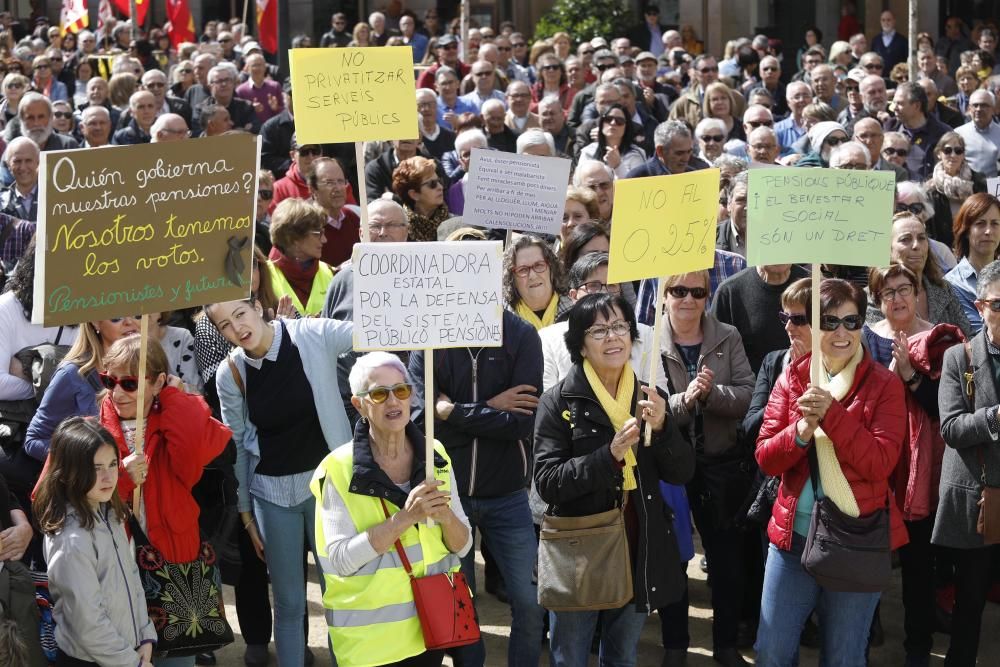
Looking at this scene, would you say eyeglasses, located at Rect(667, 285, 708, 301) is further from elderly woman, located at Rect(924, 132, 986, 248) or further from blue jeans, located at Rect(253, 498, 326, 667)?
elderly woman, located at Rect(924, 132, 986, 248)

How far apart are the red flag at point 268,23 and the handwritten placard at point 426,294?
14730 millimetres

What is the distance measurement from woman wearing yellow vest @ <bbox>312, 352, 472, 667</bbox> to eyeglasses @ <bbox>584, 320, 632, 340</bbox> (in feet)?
2.59

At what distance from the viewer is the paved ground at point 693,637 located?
617 centimetres

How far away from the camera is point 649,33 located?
23.0 metres

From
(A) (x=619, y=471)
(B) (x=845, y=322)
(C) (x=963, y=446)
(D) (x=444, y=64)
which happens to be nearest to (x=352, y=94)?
(A) (x=619, y=471)

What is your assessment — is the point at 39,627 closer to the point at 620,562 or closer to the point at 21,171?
the point at 620,562

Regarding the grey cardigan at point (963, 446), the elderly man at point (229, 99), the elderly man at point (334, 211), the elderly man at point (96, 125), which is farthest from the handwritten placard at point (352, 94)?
the elderly man at point (229, 99)

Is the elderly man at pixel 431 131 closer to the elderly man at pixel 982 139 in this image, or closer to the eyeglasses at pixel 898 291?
the elderly man at pixel 982 139

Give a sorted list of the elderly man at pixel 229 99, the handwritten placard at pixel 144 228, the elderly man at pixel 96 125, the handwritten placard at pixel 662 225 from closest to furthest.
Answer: the handwritten placard at pixel 144 228 → the handwritten placard at pixel 662 225 → the elderly man at pixel 96 125 → the elderly man at pixel 229 99

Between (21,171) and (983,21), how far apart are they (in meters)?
18.2

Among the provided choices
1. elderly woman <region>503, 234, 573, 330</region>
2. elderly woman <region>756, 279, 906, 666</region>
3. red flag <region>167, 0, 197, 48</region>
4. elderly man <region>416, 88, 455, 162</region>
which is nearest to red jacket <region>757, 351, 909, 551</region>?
elderly woman <region>756, 279, 906, 666</region>

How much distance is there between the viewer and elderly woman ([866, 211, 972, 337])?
6.57 m

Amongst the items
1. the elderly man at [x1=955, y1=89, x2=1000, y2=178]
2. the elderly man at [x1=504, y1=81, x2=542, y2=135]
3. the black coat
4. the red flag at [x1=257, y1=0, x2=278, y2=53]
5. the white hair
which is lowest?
the black coat

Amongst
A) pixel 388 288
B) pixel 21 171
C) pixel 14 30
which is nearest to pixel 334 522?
pixel 388 288
